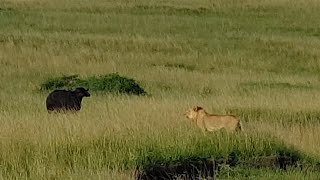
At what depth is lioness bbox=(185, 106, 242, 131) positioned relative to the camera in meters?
11.4

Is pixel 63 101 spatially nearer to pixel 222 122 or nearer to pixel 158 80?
pixel 222 122

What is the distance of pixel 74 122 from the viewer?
11.8 metres

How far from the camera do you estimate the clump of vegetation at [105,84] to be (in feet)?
68.2

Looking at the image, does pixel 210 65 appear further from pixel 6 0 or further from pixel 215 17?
pixel 6 0

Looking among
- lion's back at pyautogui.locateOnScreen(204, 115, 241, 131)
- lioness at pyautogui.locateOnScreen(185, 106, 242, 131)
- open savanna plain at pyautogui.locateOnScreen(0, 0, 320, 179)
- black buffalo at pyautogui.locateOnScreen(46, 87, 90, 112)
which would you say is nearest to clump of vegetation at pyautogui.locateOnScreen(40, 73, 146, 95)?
open savanna plain at pyautogui.locateOnScreen(0, 0, 320, 179)

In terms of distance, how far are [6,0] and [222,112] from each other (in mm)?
44333

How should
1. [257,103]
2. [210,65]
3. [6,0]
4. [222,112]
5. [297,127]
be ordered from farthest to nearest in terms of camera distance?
[6,0], [210,65], [257,103], [222,112], [297,127]

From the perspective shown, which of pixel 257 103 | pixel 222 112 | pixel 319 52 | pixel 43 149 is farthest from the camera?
pixel 319 52

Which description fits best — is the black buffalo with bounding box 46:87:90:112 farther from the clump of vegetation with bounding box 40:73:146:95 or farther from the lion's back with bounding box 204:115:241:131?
the lion's back with bounding box 204:115:241:131

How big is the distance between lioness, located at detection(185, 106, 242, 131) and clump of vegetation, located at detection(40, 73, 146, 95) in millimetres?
8472

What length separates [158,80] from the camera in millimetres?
24531

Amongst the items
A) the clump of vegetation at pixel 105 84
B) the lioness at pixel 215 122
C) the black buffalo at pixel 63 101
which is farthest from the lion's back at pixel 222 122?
the clump of vegetation at pixel 105 84

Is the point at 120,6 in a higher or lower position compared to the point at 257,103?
higher

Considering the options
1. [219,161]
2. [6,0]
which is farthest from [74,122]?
[6,0]
